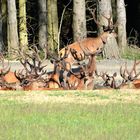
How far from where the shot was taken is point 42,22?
2947 centimetres

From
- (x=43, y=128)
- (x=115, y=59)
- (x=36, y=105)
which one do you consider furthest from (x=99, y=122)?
(x=115, y=59)

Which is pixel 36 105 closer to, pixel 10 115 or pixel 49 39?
pixel 10 115

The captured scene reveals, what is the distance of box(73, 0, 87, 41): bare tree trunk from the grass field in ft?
42.8

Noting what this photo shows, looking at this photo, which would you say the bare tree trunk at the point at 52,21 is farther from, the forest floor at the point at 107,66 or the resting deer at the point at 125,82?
the resting deer at the point at 125,82

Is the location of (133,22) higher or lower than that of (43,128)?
higher

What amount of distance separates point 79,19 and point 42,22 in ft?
11.2

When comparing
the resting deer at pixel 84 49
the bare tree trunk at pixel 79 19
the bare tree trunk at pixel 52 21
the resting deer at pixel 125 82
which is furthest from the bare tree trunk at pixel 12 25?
the resting deer at pixel 125 82

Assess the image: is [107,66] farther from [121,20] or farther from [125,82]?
[121,20]

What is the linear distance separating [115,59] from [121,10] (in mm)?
4048

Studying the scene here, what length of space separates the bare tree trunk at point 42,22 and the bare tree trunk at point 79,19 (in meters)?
2.87

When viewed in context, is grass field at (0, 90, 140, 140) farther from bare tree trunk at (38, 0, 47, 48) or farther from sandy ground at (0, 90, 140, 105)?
bare tree trunk at (38, 0, 47, 48)

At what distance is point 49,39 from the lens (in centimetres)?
2998

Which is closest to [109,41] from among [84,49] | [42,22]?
[42,22]

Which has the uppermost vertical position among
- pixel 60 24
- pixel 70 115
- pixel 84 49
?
pixel 60 24
